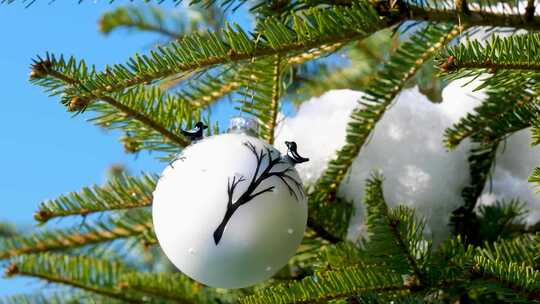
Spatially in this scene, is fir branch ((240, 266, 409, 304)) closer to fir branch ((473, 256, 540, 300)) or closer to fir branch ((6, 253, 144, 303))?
fir branch ((473, 256, 540, 300))

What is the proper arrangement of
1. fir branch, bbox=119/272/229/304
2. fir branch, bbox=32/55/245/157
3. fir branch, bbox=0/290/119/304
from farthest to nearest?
fir branch, bbox=0/290/119/304 → fir branch, bbox=119/272/229/304 → fir branch, bbox=32/55/245/157

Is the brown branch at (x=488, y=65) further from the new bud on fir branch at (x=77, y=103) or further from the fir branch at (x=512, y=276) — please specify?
the new bud on fir branch at (x=77, y=103)

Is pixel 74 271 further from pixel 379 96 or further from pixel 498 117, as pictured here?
pixel 498 117

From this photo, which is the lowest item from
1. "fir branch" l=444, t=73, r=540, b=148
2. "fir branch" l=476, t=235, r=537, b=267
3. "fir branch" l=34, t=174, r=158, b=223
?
"fir branch" l=476, t=235, r=537, b=267

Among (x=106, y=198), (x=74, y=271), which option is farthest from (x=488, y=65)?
(x=74, y=271)

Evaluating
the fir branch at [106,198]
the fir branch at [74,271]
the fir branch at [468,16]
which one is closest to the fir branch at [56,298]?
the fir branch at [74,271]

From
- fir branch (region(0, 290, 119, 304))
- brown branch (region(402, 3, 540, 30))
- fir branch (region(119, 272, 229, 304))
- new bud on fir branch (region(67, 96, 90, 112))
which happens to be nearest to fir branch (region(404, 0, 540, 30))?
brown branch (region(402, 3, 540, 30))

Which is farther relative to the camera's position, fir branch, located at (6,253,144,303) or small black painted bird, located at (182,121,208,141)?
fir branch, located at (6,253,144,303)
